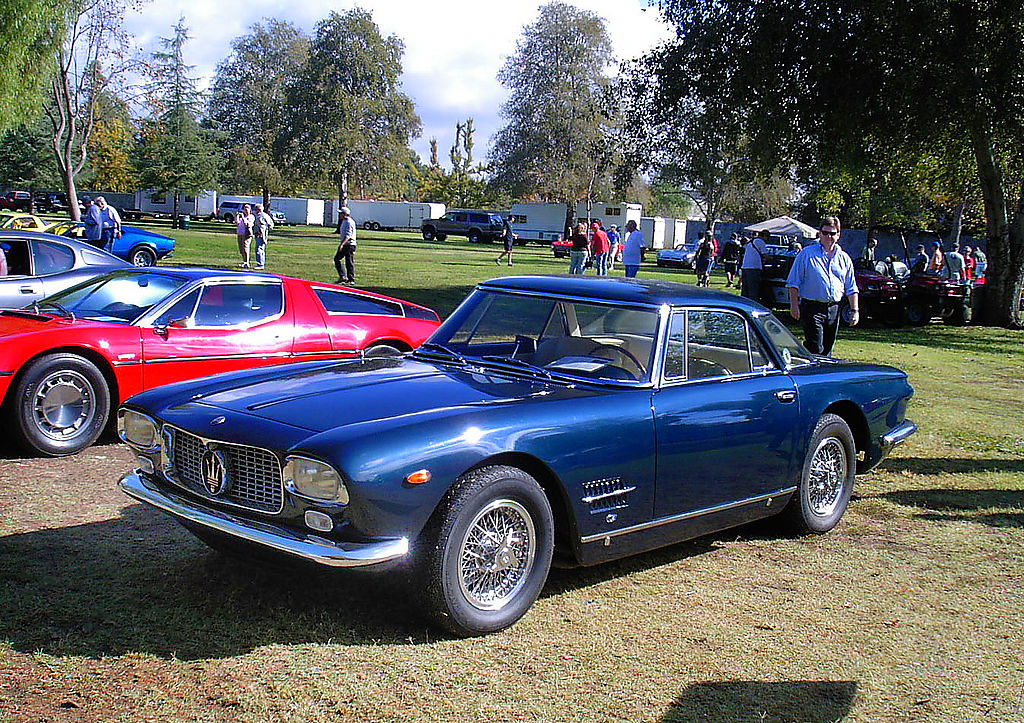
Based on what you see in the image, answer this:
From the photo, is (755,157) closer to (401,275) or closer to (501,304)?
(401,275)

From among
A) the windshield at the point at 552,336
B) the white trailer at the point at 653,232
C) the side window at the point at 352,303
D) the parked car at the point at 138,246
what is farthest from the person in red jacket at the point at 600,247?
the white trailer at the point at 653,232

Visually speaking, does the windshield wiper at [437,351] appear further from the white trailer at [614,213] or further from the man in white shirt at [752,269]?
the white trailer at [614,213]

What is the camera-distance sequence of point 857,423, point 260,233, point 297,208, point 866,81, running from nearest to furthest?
point 857,423 < point 866,81 < point 260,233 < point 297,208

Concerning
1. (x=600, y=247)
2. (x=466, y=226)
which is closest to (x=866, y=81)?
(x=600, y=247)

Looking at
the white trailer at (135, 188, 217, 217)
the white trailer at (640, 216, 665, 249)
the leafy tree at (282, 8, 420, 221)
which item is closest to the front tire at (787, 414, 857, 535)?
the white trailer at (640, 216, 665, 249)

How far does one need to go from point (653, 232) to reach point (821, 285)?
59.0m

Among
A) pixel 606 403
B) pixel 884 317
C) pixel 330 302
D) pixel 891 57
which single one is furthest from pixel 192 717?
pixel 884 317

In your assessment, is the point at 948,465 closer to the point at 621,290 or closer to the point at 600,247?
the point at 621,290

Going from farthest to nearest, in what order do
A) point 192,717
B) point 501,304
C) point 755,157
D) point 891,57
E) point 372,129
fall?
point 372,129, point 755,157, point 891,57, point 501,304, point 192,717

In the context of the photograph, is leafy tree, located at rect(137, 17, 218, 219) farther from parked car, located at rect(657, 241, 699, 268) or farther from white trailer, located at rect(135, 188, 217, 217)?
parked car, located at rect(657, 241, 699, 268)

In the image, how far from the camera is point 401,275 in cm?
2848

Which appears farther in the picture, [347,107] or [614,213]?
[347,107]

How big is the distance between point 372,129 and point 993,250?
186 feet

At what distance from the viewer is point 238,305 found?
8438 millimetres
